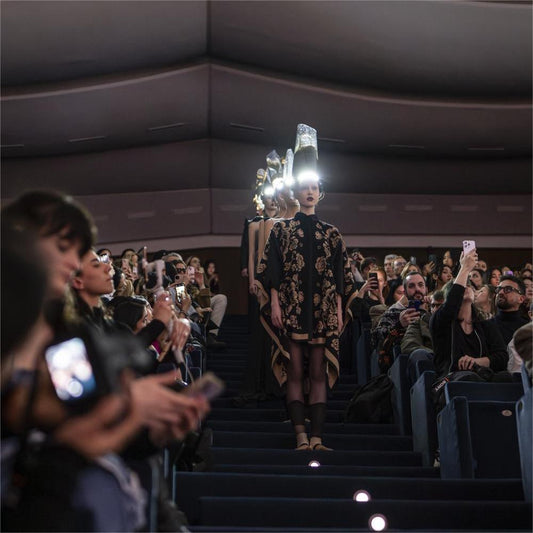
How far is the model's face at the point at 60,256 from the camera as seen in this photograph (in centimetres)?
187

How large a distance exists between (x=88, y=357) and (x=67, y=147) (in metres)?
13.6

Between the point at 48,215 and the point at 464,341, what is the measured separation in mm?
3823

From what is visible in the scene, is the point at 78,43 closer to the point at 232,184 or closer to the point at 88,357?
the point at 232,184

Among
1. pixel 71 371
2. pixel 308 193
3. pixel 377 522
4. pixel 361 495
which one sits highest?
pixel 308 193

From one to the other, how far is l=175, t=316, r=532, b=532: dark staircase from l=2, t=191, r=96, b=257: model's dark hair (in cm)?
197

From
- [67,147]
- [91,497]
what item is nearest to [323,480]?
[91,497]

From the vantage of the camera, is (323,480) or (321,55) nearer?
(323,480)

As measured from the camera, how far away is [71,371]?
1.71 m

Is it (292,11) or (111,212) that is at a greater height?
(292,11)

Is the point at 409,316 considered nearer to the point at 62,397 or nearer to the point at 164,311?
the point at 164,311

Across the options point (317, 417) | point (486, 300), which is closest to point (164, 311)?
point (317, 417)

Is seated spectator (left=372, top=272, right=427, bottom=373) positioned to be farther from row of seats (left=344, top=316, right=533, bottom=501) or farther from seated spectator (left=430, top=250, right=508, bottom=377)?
row of seats (left=344, top=316, right=533, bottom=501)

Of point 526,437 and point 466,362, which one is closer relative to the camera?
point 526,437

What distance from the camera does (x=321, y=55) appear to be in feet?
42.2
